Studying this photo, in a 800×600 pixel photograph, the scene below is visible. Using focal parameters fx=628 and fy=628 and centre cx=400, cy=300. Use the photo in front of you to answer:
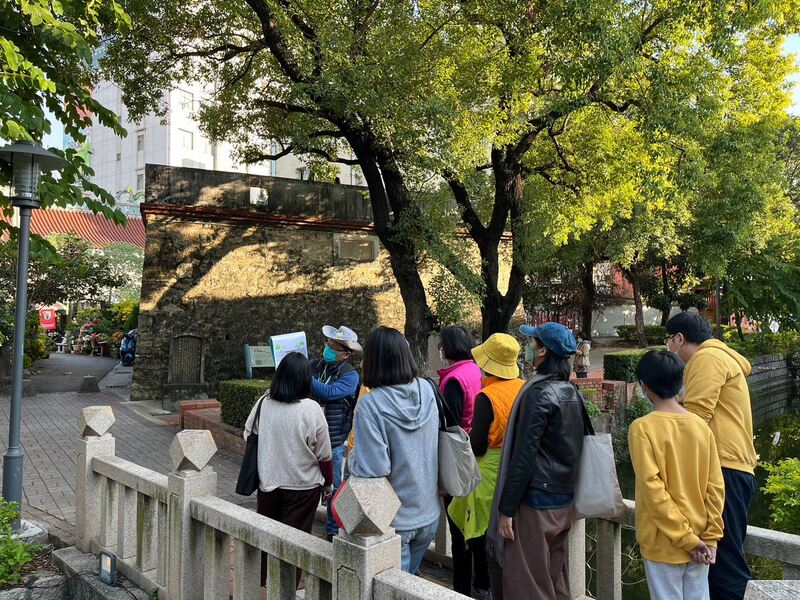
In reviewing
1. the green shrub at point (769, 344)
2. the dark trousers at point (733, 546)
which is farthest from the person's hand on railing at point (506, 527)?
the green shrub at point (769, 344)

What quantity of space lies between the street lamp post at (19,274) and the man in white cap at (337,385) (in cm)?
249

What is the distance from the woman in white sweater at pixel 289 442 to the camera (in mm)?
4000

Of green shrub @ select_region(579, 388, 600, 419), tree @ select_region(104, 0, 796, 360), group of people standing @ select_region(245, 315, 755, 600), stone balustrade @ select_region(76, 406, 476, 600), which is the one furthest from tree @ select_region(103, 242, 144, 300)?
group of people standing @ select_region(245, 315, 755, 600)

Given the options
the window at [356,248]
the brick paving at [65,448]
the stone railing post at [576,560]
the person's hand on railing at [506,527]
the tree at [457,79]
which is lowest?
the brick paving at [65,448]

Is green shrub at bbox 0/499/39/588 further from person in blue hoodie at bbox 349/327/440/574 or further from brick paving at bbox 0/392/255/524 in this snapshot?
person in blue hoodie at bbox 349/327/440/574

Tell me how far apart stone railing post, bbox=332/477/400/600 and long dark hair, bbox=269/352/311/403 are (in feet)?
4.68

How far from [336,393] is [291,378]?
614 millimetres

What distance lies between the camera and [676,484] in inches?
112

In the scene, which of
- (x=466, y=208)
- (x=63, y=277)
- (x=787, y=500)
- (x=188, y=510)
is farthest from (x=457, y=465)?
(x=63, y=277)

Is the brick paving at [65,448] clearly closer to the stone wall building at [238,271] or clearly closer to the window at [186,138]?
the stone wall building at [238,271]

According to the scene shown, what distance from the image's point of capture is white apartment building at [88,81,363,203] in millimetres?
41500

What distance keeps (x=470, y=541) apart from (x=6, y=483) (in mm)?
3847

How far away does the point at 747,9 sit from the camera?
8055mm

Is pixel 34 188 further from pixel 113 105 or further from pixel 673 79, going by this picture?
pixel 113 105
